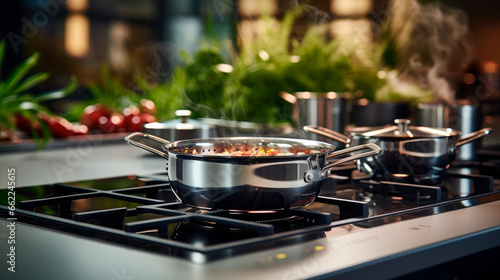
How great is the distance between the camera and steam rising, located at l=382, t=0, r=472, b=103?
2.38 m

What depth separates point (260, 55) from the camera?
6.81ft

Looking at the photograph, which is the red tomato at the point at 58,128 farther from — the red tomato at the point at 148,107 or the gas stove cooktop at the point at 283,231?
the gas stove cooktop at the point at 283,231

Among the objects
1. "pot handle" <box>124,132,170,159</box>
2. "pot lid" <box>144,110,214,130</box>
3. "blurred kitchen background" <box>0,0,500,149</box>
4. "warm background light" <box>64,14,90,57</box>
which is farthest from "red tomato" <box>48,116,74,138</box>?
"warm background light" <box>64,14,90,57</box>

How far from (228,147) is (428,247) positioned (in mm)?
399

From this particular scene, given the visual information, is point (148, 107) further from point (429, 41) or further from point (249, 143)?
point (249, 143)

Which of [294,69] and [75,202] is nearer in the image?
[75,202]

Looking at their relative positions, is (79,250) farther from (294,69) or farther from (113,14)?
(113,14)

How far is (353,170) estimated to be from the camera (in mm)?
1412

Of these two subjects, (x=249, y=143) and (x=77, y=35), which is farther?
(x=77, y=35)

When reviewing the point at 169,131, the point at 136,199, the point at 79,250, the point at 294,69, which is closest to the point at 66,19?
the point at 294,69

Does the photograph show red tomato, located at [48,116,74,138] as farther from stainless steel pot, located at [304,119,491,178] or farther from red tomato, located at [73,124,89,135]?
stainless steel pot, located at [304,119,491,178]

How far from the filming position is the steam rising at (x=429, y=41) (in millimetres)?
2383

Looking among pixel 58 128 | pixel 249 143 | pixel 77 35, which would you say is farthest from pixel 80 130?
pixel 77 35

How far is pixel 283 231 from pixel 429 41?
5.79ft
